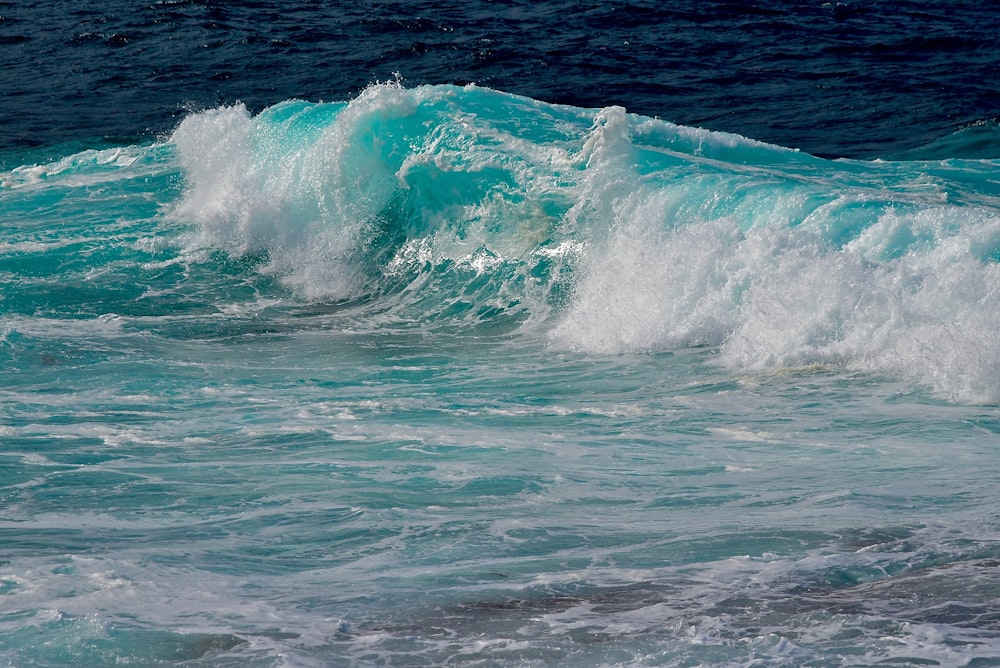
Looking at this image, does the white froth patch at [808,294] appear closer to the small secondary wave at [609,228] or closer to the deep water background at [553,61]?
the small secondary wave at [609,228]

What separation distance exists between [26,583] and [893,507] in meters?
3.53

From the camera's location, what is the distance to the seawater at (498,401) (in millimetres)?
4039

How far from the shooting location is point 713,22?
1980 centimetres

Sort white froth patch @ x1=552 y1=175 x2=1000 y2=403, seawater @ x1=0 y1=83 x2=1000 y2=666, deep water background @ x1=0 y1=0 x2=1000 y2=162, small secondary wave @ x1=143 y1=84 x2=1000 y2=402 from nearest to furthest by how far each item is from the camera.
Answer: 1. seawater @ x1=0 y1=83 x2=1000 y2=666
2. white froth patch @ x1=552 y1=175 x2=1000 y2=403
3. small secondary wave @ x1=143 y1=84 x2=1000 y2=402
4. deep water background @ x1=0 y1=0 x2=1000 y2=162

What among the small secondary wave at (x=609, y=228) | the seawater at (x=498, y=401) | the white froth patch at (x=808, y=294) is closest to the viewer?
the seawater at (x=498, y=401)

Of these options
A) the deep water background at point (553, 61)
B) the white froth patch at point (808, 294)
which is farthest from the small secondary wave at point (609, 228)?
the deep water background at point (553, 61)

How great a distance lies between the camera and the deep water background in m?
15.8

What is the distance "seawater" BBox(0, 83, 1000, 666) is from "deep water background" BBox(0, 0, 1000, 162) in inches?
162

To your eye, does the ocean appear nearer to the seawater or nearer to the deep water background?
the seawater

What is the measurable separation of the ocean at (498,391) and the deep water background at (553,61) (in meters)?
0.80

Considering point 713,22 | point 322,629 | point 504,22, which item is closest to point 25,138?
point 504,22

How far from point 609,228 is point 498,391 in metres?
2.25

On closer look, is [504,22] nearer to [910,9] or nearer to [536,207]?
[910,9]

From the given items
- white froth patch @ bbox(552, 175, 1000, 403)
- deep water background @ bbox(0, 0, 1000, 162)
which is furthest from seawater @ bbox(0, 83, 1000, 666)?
deep water background @ bbox(0, 0, 1000, 162)
